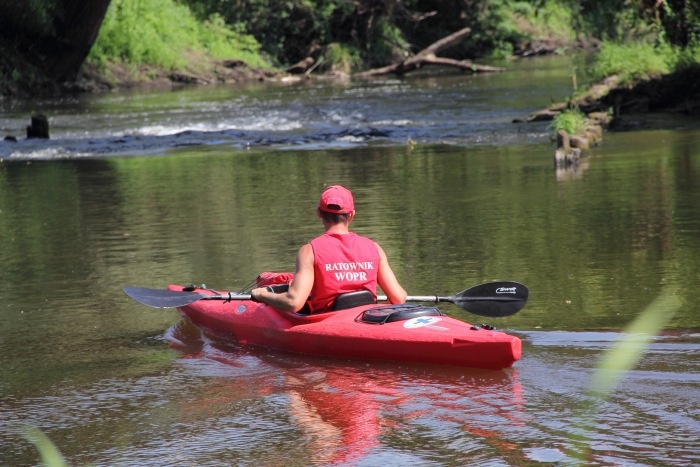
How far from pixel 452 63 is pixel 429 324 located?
106 ft

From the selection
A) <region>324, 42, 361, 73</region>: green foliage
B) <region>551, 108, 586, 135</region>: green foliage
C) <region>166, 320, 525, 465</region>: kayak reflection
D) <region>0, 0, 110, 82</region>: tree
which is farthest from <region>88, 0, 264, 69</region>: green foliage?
<region>166, 320, 525, 465</region>: kayak reflection

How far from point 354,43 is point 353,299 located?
39716 millimetres

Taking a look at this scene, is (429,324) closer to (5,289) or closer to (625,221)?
(5,289)

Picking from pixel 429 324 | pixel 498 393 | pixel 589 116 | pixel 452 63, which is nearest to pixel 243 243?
pixel 429 324

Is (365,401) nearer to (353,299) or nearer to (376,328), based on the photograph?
(376,328)

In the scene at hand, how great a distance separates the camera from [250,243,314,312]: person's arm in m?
6.74

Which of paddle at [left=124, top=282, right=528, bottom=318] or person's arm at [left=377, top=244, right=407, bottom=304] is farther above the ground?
person's arm at [left=377, top=244, right=407, bottom=304]

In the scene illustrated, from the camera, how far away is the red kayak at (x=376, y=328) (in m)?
6.20

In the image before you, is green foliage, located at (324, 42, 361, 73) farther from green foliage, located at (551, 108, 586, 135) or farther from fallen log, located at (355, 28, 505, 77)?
green foliage, located at (551, 108, 586, 135)

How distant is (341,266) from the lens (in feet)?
22.3

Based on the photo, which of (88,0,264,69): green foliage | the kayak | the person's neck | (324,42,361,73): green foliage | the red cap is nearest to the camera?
the kayak

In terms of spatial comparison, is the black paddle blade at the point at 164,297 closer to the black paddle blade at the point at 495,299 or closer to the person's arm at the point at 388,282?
the person's arm at the point at 388,282

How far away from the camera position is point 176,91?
35.5 m

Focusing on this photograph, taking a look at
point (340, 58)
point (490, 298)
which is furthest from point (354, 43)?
point (490, 298)
